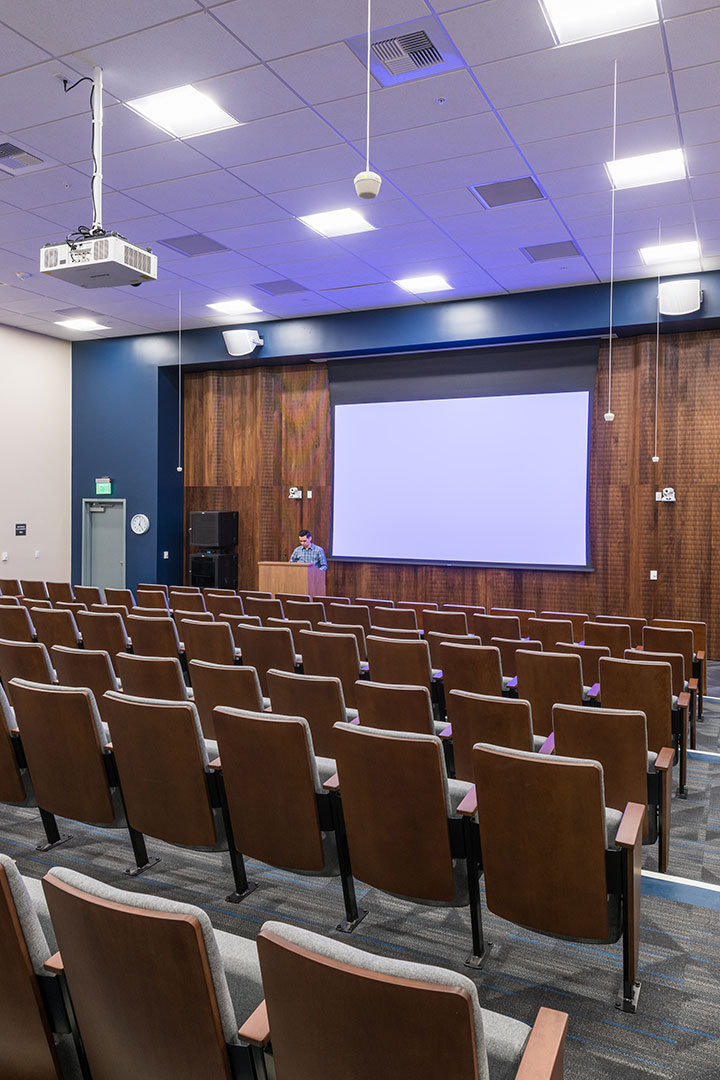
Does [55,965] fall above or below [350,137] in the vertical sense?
below

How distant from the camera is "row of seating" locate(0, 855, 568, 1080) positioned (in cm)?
119

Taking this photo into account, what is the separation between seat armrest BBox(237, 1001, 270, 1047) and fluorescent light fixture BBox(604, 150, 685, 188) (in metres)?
6.94

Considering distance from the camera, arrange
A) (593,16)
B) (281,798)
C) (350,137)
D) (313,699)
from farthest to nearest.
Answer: (350,137), (593,16), (313,699), (281,798)

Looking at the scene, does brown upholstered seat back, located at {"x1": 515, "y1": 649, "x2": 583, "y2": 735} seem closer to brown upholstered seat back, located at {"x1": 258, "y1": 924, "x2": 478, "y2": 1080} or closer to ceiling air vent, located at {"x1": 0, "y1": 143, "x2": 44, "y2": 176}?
brown upholstered seat back, located at {"x1": 258, "y1": 924, "x2": 478, "y2": 1080}

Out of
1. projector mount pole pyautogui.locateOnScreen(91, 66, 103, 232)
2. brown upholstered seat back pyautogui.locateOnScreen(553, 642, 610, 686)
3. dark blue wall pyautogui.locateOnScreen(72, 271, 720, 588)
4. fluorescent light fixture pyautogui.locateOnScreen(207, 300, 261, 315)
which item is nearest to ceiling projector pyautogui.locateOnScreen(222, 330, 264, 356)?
dark blue wall pyautogui.locateOnScreen(72, 271, 720, 588)

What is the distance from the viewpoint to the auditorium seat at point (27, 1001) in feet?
4.91

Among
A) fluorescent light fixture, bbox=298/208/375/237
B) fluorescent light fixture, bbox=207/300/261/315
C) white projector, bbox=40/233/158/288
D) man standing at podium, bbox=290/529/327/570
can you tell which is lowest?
man standing at podium, bbox=290/529/327/570

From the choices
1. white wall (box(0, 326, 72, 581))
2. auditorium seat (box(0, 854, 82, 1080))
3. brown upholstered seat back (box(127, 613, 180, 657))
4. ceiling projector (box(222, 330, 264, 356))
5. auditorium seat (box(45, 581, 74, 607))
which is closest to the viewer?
auditorium seat (box(0, 854, 82, 1080))

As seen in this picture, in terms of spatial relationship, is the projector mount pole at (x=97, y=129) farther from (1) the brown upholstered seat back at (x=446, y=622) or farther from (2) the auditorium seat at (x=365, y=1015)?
(2) the auditorium seat at (x=365, y=1015)

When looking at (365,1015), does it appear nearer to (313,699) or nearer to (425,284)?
(313,699)

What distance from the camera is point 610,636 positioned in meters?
6.00

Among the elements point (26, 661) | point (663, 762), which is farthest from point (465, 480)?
point (663, 762)

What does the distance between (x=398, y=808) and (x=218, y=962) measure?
1.30 m

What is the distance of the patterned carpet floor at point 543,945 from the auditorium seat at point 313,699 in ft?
2.34
